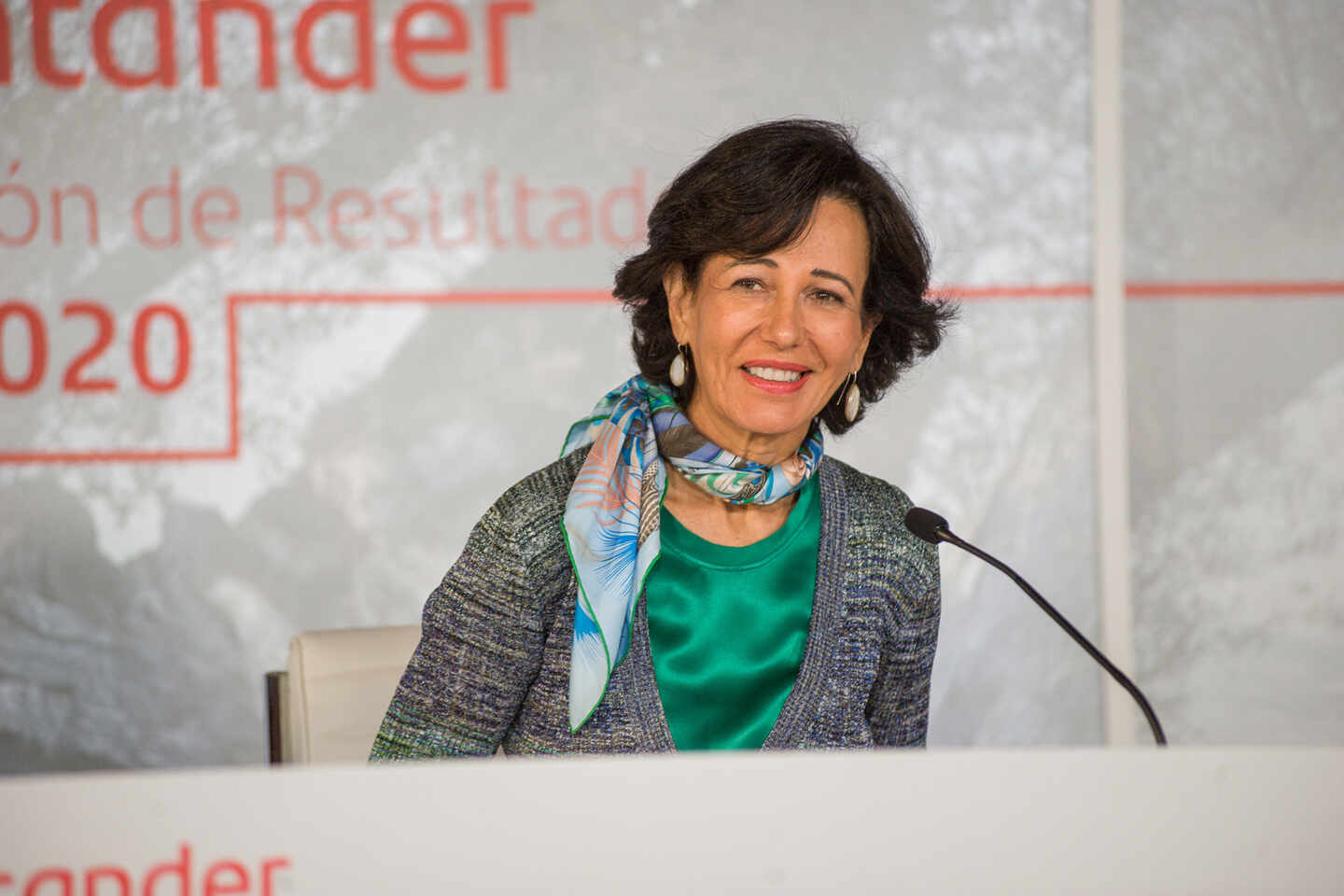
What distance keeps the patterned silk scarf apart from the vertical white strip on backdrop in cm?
183

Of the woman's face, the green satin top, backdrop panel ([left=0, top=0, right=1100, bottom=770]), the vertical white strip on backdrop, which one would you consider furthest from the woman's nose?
the vertical white strip on backdrop

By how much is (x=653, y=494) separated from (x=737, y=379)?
178 millimetres

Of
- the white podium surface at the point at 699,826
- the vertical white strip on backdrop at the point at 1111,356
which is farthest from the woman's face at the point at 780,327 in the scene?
the vertical white strip on backdrop at the point at 1111,356

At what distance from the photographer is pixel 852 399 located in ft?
5.85

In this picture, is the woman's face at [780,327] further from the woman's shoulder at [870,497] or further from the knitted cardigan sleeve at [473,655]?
the knitted cardigan sleeve at [473,655]

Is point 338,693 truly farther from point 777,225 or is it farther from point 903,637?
point 777,225

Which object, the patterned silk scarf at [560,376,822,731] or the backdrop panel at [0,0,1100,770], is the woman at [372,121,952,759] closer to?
the patterned silk scarf at [560,376,822,731]

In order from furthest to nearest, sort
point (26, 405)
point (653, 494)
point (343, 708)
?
1. point (26, 405)
2. point (343, 708)
3. point (653, 494)

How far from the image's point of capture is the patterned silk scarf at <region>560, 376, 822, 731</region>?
58.2 inches

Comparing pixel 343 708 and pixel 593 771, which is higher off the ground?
pixel 593 771

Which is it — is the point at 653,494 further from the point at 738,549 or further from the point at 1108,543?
the point at 1108,543

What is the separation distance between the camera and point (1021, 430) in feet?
11.0

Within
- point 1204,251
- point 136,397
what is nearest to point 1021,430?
point 1204,251

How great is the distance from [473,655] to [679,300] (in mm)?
548
